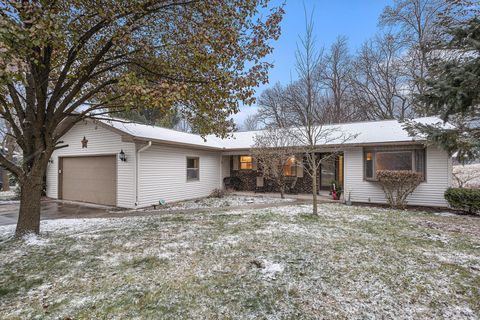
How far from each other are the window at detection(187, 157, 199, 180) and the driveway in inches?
147

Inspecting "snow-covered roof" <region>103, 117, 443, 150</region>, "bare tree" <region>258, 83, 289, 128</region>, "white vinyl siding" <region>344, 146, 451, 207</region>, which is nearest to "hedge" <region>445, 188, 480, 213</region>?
"white vinyl siding" <region>344, 146, 451, 207</region>

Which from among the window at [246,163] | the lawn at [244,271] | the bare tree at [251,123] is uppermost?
the bare tree at [251,123]

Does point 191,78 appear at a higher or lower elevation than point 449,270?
higher

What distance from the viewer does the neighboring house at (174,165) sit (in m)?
8.95

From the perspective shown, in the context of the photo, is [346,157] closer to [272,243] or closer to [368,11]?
[272,243]

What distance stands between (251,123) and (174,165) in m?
20.5

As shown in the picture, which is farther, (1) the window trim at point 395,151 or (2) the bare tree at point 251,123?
(2) the bare tree at point 251,123

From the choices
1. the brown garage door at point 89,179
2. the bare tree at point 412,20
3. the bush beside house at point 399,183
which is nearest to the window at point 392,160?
the bush beside house at point 399,183

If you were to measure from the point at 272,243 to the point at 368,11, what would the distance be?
18.5 metres

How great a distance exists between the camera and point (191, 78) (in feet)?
17.9

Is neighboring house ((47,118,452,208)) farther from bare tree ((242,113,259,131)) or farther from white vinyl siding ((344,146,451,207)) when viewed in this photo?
bare tree ((242,113,259,131))

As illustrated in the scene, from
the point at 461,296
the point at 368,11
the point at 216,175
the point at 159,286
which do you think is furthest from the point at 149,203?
the point at 368,11

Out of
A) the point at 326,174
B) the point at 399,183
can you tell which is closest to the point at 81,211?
the point at 326,174

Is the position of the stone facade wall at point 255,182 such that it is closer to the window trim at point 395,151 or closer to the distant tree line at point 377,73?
the window trim at point 395,151
